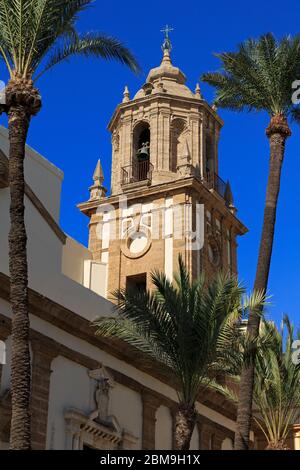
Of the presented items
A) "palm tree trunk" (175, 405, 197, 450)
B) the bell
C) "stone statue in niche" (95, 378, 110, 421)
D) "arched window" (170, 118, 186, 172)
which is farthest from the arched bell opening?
"palm tree trunk" (175, 405, 197, 450)

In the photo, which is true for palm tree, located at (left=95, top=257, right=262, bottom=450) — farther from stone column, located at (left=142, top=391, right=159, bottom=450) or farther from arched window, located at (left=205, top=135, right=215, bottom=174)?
arched window, located at (left=205, top=135, right=215, bottom=174)

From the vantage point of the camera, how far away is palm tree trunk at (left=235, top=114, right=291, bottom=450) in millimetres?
21516

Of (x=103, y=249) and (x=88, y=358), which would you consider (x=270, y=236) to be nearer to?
(x=88, y=358)

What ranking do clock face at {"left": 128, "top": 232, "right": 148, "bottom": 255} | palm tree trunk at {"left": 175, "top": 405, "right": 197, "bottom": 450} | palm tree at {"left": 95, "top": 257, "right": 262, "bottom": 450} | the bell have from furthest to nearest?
the bell
clock face at {"left": 128, "top": 232, "right": 148, "bottom": 255}
palm tree at {"left": 95, "top": 257, "right": 262, "bottom": 450}
palm tree trunk at {"left": 175, "top": 405, "right": 197, "bottom": 450}

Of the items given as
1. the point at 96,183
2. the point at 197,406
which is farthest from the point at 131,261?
the point at 197,406

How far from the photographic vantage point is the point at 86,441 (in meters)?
24.3

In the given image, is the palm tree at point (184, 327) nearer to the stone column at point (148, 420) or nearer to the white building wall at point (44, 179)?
the white building wall at point (44, 179)

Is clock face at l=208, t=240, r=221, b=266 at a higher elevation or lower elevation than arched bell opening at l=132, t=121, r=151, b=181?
lower

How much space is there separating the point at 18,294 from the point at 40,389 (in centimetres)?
615

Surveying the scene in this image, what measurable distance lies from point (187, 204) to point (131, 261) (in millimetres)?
3224

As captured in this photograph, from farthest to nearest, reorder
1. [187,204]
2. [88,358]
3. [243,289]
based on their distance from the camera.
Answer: [187,204] < [88,358] < [243,289]

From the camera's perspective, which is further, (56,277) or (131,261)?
(131,261)

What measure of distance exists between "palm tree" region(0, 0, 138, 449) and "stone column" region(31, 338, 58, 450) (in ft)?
19.0

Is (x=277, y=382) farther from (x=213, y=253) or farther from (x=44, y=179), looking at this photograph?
(x=213, y=253)
